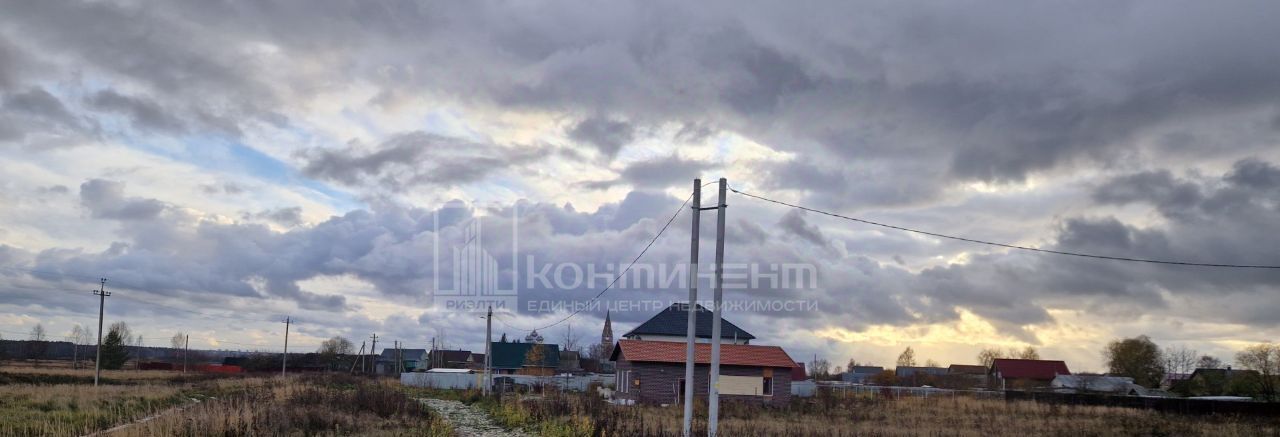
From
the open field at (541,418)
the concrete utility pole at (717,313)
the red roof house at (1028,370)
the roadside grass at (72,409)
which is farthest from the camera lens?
the red roof house at (1028,370)

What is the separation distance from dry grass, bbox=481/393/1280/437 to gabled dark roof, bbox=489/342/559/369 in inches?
2060

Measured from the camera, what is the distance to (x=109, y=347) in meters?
84.5

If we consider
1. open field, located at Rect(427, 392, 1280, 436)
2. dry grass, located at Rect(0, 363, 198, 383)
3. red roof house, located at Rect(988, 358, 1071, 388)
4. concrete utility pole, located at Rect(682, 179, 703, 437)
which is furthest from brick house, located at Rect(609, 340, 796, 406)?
red roof house, located at Rect(988, 358, 1071, 388)

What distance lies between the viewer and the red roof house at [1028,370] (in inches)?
3457

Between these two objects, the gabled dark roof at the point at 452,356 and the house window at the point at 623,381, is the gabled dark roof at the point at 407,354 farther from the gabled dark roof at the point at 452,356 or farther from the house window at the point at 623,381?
the house window at the point at 623,381

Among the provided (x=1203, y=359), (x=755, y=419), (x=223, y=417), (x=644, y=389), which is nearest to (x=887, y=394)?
(x=644, y=389)

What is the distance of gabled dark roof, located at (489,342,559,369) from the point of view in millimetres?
92750

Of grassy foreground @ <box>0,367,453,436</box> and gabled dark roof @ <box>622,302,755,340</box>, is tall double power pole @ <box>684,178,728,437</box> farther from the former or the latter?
gabled dark roof @ <box>622,302,755,340</box>

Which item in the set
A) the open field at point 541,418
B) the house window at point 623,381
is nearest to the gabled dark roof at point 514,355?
the house window at point 623,381

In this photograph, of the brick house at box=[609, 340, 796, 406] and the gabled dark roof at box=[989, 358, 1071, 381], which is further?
the gabled dark roof at box=[989, 358, 1071, 381]

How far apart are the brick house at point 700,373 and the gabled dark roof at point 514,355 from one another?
47.3 m

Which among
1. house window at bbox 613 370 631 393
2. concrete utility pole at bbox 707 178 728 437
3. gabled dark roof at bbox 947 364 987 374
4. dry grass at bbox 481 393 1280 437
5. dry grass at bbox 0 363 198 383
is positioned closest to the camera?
concrete utility pole at bbox 707 178 728 437

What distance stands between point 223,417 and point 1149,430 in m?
28.5

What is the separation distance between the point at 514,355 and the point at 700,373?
176ft
